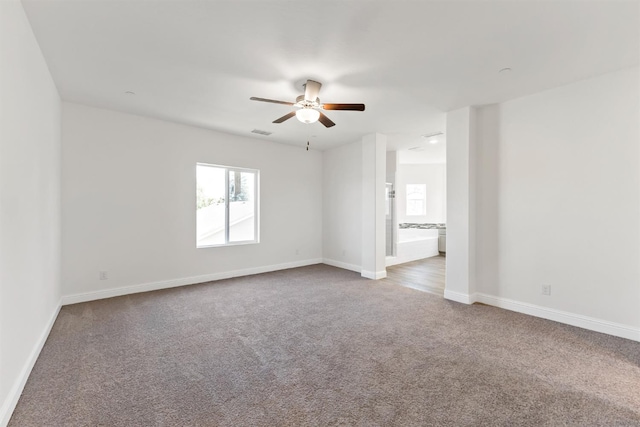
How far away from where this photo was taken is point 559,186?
10.7ft

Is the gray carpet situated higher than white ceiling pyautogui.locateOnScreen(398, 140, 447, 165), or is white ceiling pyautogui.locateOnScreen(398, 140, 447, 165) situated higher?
white ceiling pyautogui.locateOnScreen(398, 140, 447, 165)

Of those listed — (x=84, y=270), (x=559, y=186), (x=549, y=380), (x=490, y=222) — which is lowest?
(x=549, y=380)

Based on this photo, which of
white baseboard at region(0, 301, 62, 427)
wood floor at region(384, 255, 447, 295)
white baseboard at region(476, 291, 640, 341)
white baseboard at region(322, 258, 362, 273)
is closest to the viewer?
white baseboard at region(0, 301, 62, 427)

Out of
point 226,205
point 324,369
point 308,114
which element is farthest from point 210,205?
point 324,369

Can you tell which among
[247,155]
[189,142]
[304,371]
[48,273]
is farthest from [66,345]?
[247,155]

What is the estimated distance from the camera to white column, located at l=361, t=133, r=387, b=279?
525 centimetres

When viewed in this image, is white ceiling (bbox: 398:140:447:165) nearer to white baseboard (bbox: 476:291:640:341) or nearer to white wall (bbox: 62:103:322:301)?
white wall (bbox: 62:103:322:301)

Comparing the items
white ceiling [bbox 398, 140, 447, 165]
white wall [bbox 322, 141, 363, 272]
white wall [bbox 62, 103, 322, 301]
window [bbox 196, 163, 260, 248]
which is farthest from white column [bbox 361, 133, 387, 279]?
window [bbox 196, 163, 260, 248]

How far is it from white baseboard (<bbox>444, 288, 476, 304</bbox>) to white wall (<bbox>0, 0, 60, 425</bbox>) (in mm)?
4370

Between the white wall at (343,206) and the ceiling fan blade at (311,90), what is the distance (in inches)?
110

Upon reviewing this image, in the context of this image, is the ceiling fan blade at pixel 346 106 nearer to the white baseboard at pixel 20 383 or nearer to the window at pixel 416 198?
the white baseboard at pixel 20 383

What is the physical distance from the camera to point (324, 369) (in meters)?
2.27

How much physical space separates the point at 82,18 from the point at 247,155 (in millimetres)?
3428

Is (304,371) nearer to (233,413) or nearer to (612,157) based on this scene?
(233,413)
